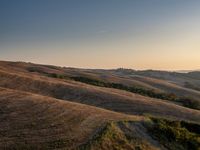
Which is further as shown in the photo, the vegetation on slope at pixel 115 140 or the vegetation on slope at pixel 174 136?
the vegetation on slope at pixel 174 136

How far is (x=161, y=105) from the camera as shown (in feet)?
190

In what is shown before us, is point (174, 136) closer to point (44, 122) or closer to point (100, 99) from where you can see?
point (44, 122)

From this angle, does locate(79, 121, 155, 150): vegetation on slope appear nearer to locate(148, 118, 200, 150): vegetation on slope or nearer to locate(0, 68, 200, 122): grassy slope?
locate(148, 118, 200, 150): vegetation on slope

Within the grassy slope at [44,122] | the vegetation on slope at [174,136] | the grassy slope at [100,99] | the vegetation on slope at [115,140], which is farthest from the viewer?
the grassy slope at [100,99]

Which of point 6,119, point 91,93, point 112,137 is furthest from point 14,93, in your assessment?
point 112,137

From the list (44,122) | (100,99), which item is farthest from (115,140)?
(100,99)

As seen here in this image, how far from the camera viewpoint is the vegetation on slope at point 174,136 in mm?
36031

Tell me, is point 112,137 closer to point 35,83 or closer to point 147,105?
point 147,105

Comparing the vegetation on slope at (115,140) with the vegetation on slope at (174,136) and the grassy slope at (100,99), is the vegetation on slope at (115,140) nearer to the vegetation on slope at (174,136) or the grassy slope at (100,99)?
the vegetation on slope at (174,136)

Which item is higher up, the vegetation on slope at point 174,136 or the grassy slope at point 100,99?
the grassy slope at point 100,99

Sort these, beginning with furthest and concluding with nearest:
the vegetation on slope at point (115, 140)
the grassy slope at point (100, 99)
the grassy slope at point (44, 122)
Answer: the grassy slope at point (100, 99)
the grassy slope at point (44, 122)
the vegetation on slope at point (115, 140)

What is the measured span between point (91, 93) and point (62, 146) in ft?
108

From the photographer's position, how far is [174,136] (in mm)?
37531

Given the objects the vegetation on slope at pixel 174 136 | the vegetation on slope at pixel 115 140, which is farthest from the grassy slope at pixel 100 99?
the vegetation on slope at pixel 115 140
